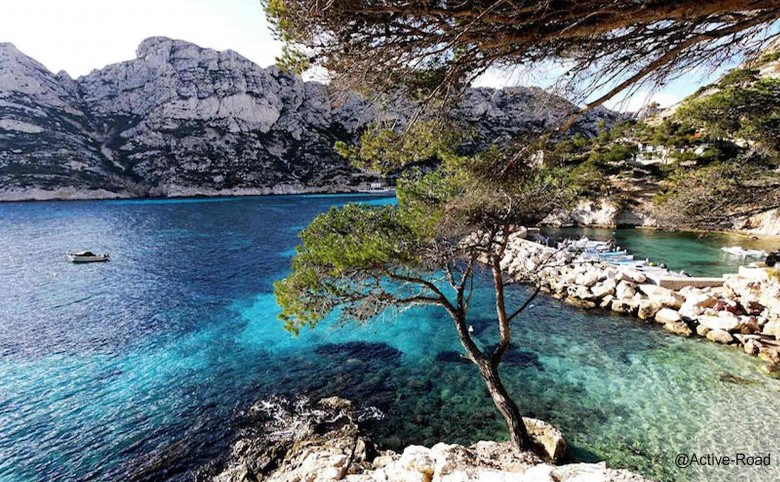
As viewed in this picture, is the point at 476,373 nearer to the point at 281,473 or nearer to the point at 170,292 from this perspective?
the point at 281,473

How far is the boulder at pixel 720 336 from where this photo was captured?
40.4ft

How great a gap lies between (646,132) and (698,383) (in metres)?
47.4

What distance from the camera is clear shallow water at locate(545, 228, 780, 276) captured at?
22500 millimetres

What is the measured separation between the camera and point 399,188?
7.05 m

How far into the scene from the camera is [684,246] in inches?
1136

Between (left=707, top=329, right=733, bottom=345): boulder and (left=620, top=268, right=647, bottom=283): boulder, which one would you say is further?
(left=620, top=268, right=647, bottom=283): boulder

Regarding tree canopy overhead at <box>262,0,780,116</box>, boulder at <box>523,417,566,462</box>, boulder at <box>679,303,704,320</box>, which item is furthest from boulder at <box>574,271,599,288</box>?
tree canopy overhead at <box>262,0,780,116</box>

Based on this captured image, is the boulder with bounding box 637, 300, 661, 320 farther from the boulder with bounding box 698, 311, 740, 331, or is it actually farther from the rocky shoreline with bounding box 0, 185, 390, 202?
the rocky shoreline with bounding box 0, 185, 390, 202

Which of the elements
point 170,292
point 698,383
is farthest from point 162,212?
point 698,383

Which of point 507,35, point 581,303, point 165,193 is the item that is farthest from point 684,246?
point 165,193

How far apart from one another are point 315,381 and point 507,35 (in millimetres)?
10455

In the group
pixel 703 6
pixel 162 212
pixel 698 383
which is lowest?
pixel 162 212

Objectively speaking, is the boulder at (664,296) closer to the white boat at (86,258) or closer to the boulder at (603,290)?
the boulder at (603,290)

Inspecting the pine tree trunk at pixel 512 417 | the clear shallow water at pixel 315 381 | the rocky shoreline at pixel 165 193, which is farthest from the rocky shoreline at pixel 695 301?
the rocky shoreline at pixel 165 193
